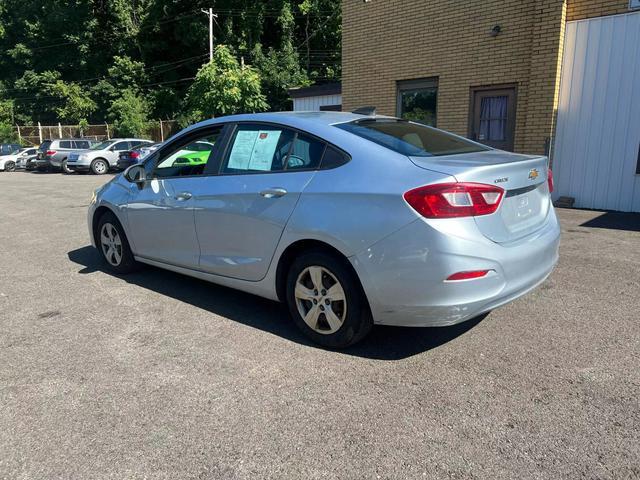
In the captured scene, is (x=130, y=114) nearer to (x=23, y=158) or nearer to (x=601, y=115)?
(x=23, y=158)

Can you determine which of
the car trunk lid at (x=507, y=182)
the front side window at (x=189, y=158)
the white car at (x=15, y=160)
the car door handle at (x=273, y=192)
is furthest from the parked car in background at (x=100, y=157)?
the car trunk lid at (x=507, y=182)

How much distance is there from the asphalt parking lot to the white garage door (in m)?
4.99

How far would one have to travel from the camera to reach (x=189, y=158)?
15.5 feet

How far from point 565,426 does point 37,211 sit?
35.2ft

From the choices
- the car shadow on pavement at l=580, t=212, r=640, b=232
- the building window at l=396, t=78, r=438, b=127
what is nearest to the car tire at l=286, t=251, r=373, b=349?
the car shadow on pavement at l=580, t=212, r=640, b=232

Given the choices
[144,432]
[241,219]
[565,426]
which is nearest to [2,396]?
[144,432]

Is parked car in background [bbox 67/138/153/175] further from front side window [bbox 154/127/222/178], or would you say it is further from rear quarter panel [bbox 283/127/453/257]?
rear quarter panel [bbox 283/127/453/257]

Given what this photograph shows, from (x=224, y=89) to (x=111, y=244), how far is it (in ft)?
57.3

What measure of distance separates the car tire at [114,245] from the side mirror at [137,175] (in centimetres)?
50

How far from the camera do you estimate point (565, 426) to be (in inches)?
103

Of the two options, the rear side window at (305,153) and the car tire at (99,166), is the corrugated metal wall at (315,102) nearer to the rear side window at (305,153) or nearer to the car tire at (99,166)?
the car tire at (99,166)

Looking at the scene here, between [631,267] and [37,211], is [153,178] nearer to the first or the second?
[631,267]

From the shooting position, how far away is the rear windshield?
3500 mm

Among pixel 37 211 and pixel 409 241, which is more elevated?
pixel 409 241
